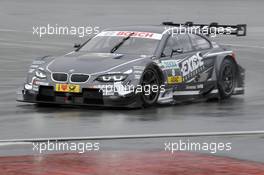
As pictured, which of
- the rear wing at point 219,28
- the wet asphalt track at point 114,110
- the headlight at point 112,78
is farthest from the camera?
the rear wing at point 219,28

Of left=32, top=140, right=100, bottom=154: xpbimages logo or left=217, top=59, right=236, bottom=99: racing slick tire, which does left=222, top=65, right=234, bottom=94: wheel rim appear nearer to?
left=217, top=59, right=236, bottom=99: racing slick tire

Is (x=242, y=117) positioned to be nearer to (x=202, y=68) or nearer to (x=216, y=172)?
(x=202, y=68)

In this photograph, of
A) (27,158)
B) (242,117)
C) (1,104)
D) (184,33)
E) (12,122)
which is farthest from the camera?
(184,33)

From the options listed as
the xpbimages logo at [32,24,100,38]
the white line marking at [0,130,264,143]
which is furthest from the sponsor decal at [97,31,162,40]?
the xpbimages logo at [32,24,100,38]

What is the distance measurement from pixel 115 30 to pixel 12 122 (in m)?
3.86

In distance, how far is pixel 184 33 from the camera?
57.7 ft

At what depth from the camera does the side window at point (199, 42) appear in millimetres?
17641

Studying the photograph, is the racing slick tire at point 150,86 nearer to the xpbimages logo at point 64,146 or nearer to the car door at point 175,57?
the car door at point 175,57

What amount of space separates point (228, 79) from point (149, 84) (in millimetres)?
2583

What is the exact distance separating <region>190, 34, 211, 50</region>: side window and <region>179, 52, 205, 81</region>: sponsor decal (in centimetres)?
31

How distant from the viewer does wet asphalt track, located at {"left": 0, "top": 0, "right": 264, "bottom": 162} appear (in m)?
12.9

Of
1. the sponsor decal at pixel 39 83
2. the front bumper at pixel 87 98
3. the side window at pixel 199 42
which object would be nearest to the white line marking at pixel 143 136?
the front bumper at pixel 87 98

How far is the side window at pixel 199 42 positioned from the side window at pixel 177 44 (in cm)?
18

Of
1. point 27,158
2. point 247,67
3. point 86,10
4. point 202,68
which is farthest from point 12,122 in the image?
point 86,10
